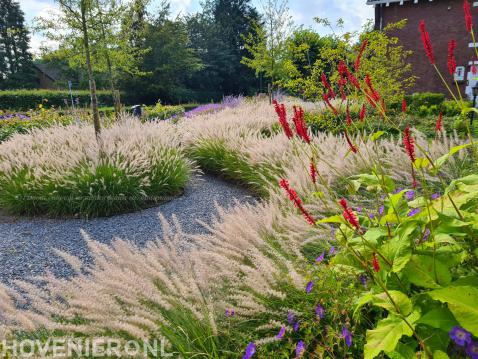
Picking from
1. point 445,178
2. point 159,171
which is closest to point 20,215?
point 159,171

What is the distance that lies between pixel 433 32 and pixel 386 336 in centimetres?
1905

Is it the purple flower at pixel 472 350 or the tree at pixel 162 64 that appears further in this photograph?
the tree at pixel 162 64

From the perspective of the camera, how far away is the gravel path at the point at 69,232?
384 cm

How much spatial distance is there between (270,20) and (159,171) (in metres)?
11.5

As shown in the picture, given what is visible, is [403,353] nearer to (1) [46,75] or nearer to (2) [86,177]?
(2) [86,177]

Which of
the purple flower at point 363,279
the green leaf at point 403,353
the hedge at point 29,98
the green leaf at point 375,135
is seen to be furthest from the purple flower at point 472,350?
the hedge at point 29,98

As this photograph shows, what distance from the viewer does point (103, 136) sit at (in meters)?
6.14

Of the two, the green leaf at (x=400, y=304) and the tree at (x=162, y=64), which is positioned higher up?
the tree at (x=162, y=64)

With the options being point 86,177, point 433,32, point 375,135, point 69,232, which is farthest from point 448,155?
point 433,32

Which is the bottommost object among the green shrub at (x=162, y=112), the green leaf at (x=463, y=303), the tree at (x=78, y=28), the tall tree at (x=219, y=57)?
the green leaf at (x=463, y=303)

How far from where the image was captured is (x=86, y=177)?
521 centimetres

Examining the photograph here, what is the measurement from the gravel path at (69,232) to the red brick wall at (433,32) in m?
14.7

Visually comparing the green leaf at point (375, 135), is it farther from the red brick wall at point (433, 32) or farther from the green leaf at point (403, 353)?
the red brick wall at point (433, 32)

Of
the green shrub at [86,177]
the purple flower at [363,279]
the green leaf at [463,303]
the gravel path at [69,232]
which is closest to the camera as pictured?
the green leaf at [463,303]
